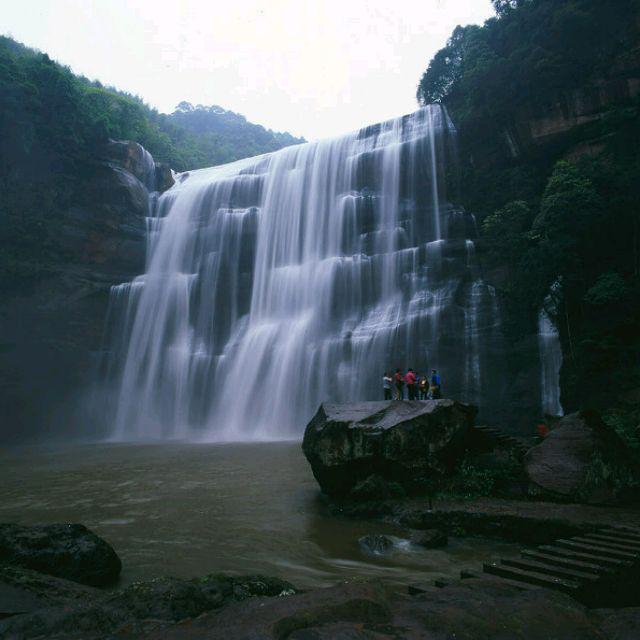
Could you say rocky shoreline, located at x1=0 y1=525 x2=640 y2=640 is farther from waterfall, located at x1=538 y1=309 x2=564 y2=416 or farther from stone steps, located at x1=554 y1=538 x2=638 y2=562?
waterfall, located at x1=538 y1=309 x2=564 y2=416

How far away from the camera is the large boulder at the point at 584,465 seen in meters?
8.12

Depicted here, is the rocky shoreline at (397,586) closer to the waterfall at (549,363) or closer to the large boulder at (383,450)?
the large boulder at (383,450)

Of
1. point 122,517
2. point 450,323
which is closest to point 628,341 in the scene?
point 450,323

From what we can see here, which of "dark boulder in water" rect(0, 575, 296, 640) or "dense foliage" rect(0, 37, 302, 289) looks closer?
"dark boulder in water" rect(0, 575, 296, 640)

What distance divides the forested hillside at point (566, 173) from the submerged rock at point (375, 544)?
6322mm

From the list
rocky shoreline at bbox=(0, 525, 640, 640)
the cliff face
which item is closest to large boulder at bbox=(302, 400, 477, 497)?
rocky shoreline at bbox=(0, 525, 640, 640)

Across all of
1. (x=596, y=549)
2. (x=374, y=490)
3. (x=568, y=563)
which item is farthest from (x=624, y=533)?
(x=374, y=490)

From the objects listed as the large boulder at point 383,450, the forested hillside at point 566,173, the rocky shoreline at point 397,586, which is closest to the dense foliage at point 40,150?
the forested hillside at point 566,173

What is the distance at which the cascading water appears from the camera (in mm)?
21969

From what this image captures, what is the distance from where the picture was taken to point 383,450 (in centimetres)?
947

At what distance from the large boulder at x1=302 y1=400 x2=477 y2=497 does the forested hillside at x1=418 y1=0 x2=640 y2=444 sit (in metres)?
4.10

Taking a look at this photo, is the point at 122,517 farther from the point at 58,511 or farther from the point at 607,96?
the point at 607,96

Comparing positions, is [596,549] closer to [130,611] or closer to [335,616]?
[335,616]

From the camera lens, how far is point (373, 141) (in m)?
31.5
